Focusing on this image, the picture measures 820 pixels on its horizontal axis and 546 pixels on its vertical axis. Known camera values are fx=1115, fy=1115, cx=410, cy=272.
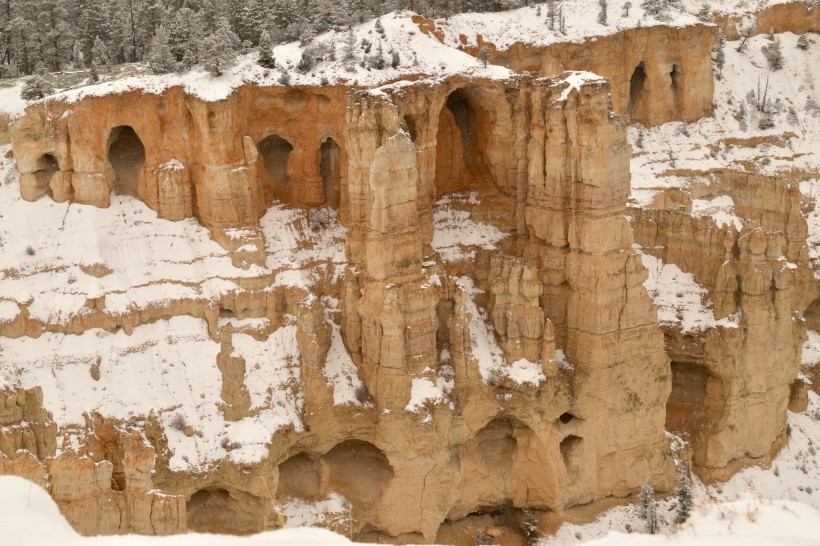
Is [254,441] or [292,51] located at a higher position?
[292,51]

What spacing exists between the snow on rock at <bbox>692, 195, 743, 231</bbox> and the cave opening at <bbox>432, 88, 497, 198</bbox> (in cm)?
1389

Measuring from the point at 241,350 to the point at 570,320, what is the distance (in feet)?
43.4

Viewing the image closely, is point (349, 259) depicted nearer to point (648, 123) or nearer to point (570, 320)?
point (570, 320)

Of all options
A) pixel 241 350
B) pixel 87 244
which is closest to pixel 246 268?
pixel 241 350

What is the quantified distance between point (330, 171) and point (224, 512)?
15.2 metres

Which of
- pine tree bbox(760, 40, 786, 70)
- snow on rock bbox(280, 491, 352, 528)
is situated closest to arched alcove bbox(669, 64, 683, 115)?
pine tree bbox(760, 40, 786, 70)

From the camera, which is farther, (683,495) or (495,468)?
(683,495)

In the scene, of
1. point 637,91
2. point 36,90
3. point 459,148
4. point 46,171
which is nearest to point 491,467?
point 459,148

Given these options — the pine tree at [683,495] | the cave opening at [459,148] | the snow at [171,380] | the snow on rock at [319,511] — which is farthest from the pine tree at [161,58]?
the pine tree at [683,495]

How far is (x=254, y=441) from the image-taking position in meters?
40.3

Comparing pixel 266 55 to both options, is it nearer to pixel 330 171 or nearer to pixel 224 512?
pixel 330 171

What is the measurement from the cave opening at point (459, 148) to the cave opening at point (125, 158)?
12.9 m

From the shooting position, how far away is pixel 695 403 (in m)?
50.2

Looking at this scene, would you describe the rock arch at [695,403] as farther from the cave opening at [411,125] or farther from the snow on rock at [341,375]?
the cave opening at [411,125]
